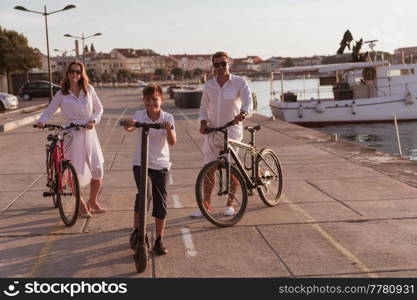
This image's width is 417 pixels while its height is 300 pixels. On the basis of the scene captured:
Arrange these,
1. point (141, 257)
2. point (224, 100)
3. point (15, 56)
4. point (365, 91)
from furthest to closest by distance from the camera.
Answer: point (15, 56)
point (365, 91)
point (224, 100)
point (141, 257)

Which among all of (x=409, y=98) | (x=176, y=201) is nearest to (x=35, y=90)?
(x=409, y=98)

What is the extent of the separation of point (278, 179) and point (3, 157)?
7196mm

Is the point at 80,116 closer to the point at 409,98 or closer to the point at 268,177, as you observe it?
the point at 268,177

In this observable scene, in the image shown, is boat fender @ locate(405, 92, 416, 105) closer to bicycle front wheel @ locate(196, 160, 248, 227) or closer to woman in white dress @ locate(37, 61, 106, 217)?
bicycle front wheel @ locate(196, 160, 248, 227)

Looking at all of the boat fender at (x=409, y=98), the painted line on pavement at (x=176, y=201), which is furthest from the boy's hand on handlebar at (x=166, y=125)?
the boat fender at (x=409, y=98)

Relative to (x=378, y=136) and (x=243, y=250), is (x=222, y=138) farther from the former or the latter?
(x=378, y=136)

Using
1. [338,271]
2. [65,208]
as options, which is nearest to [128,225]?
[65,208]

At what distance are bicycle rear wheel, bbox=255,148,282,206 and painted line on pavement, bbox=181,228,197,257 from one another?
3.97 ft

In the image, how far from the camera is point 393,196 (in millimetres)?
7559

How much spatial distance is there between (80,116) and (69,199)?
0.94 meters

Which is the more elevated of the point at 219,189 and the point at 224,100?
the point at 224,100

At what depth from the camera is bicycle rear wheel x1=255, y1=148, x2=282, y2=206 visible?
6934mm

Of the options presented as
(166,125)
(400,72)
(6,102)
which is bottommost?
(166,125)

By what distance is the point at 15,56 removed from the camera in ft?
202
